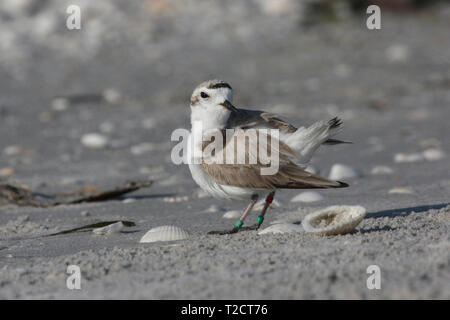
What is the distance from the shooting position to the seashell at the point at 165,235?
4113 mm

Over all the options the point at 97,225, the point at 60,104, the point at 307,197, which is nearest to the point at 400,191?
the point at 307,197

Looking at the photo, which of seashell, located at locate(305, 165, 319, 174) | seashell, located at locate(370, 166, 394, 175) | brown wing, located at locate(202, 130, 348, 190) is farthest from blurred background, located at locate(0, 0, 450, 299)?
brown wing, located at locate(202, 130, 348, 190)

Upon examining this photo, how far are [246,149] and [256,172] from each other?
132 mm

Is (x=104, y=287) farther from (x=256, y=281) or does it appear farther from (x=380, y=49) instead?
(x=380, y=49)

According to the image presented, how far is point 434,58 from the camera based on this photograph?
1234 centimetres

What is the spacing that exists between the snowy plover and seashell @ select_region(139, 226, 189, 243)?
21cm

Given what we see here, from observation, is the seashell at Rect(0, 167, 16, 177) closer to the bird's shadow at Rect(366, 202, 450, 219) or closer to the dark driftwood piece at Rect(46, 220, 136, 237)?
the dark driftwood piece at Rect(46, 220, 136, 237)

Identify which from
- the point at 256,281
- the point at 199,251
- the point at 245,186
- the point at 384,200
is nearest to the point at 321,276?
the point at 256,281

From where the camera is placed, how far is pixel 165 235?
162 inches

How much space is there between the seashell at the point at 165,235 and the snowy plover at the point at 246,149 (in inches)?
8.3

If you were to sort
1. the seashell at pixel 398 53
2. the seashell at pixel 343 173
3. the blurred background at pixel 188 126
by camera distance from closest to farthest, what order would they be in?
1. the blurred background at pixel 188 126
2. the seashell at pixel 343 173
3. the seashell at pixel 398 53

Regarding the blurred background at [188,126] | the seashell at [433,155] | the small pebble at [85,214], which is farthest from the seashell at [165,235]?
the seashell at [433,155]

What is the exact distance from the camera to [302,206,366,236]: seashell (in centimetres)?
382

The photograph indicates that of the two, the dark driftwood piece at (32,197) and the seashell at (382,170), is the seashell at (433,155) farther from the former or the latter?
the dark driftwood piece at (32,197)
